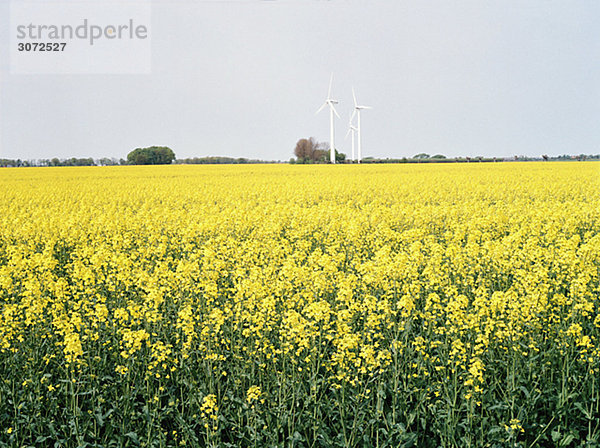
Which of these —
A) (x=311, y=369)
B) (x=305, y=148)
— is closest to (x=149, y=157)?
(x=305, y=148)

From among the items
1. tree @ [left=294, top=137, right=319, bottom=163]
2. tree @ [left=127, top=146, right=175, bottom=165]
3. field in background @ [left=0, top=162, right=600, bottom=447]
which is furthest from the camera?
tree @ [left=294, top=137, right=319, bottom=163]

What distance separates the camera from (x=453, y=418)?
601 cm

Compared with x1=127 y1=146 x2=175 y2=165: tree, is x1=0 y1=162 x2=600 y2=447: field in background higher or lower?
lower

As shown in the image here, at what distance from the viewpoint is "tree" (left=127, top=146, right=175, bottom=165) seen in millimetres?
102500

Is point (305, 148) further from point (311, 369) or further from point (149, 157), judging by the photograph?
point (311, 369)

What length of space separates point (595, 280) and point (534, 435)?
4471 mm

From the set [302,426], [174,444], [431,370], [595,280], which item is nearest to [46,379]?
[174,444]

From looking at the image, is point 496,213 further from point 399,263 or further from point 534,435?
point 534,435

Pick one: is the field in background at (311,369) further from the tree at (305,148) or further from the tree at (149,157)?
the tree at (305,148)

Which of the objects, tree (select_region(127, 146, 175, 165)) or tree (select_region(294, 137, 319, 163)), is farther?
tree (select_region(294, 137, 319, 163))

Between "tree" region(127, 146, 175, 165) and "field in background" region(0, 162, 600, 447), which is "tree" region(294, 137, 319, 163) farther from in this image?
"field in background" region(0, 162, 600, 447)

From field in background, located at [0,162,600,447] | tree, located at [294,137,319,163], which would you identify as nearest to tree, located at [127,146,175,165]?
tree, located at [294,137,319,163]

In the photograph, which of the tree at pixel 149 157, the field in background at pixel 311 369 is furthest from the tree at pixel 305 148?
the field in background at pixel 311 369

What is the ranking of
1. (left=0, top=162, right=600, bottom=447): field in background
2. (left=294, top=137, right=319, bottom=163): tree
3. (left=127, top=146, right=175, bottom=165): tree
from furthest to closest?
1. (left=294, top=137, right=319, bottom=163): tree
2. (left=127, top=146, right=175, bottom=165): tree
3. (left=0, top=162, right=600, bottom=447): field in background
